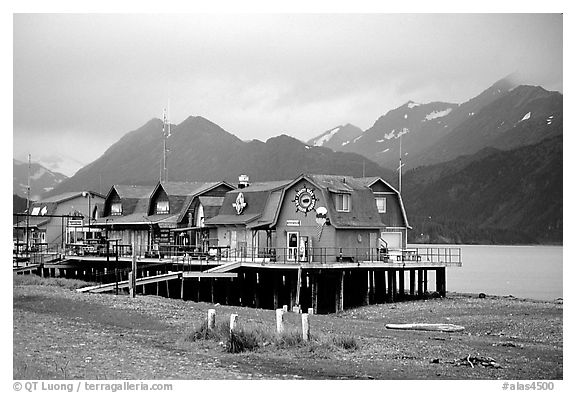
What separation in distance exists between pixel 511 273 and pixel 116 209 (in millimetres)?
42587

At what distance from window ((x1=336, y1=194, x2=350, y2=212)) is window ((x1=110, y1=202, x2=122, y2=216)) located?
1964 centimetres

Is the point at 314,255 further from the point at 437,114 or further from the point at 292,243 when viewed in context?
the point at 437,114

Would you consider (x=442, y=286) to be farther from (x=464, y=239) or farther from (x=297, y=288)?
(x=464, y=239)

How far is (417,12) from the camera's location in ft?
83.2

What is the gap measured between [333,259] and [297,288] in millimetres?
2579

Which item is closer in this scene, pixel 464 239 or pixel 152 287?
pixel 152 287

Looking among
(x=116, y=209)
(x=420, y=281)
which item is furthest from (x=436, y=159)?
(x=420, y=281)

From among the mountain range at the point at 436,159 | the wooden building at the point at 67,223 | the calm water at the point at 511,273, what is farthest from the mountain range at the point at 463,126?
the wooden building at the point at 67,223

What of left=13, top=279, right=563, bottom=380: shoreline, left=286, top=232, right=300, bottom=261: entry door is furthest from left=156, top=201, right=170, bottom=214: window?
left=13, top=279, right=563, bottom=380: shoreline

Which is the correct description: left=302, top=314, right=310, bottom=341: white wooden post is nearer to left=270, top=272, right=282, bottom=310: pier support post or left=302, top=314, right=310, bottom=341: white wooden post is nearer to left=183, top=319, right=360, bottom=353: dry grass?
left=183, top=319, right=360, bottom=353: dry grass

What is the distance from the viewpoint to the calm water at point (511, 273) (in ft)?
213
